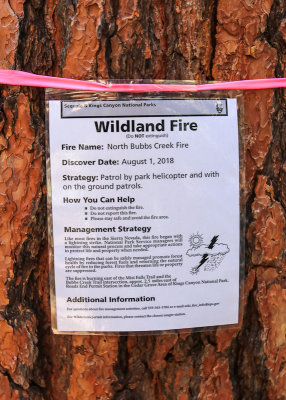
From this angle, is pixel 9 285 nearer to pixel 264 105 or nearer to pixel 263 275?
pixel 263 275

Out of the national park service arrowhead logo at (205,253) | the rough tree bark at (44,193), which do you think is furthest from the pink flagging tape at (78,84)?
the national park service arrowhead logo at (205,253)

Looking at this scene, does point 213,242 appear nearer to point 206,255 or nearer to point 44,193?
point 206,255

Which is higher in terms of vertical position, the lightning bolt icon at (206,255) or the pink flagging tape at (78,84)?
the pink flagging tape at (78,84)

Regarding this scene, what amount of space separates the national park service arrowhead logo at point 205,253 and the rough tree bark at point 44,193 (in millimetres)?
81

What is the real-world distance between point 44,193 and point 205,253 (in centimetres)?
39

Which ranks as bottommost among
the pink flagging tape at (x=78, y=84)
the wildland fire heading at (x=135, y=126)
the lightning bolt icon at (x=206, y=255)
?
the lightning bolt icon at (x=206, y=255)

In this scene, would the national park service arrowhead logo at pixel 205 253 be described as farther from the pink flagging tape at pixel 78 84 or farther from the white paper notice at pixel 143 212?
the pink flagging tape at pixel 78 84

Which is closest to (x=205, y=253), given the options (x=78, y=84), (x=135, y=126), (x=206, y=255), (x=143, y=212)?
(x=206, y=255)

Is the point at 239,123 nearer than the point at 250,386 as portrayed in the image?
Yes

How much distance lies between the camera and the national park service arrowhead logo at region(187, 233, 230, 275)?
113 cm

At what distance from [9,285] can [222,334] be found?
0.52 metres

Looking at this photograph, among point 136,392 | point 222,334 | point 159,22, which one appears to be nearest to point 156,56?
point 159,22

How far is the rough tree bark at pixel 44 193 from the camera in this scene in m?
Result: 1.09

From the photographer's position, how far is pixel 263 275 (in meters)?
1.19
